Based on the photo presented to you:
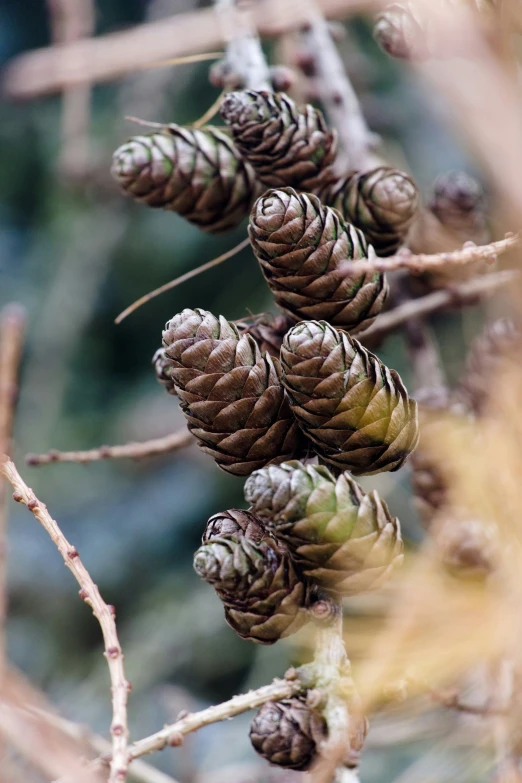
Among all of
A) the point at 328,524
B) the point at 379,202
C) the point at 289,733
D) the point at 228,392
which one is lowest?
the point at 289,733

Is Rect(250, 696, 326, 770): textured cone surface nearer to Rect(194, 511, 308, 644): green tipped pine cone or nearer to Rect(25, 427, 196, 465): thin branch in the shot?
Rect(194, 511, 308, 644): green tipped pine cone

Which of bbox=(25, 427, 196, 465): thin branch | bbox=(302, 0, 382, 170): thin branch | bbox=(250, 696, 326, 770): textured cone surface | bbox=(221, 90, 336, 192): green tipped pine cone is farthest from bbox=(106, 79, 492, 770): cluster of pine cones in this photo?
bbox=(302, 0, 382, 170): thin branch

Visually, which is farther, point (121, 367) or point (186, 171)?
point (121, 367)

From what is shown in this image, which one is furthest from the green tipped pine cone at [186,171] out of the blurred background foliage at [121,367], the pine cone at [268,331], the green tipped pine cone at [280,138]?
the blurred background foliage at [121,367]

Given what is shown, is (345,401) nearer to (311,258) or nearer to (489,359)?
(311,258)

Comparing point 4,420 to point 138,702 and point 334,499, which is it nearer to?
point 334,499

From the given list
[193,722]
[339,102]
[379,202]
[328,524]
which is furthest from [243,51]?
[193,722]

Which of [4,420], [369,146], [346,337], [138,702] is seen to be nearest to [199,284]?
[369,146]
